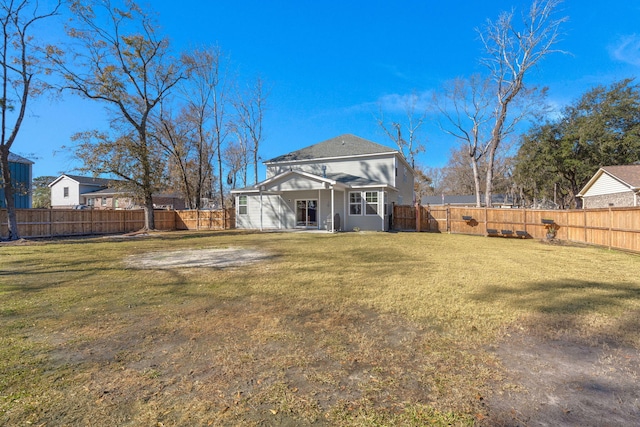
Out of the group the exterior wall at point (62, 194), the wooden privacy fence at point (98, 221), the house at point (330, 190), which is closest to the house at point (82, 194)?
the exterior wall at point (62, 194)

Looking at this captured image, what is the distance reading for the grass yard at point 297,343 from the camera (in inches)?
88.3

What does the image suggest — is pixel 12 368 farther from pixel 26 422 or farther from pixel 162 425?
pixel 162 425

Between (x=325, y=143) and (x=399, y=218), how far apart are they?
8.17 m

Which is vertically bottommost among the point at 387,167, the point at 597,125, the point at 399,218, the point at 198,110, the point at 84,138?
the point at 399,218

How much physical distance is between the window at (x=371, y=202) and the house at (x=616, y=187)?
1324 centimetres

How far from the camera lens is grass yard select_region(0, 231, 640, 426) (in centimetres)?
224

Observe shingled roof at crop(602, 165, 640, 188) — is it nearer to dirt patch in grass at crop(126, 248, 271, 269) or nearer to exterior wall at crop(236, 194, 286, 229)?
exterior wall at crop(236, 194, 286, 229)

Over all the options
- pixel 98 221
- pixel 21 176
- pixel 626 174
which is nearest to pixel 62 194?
pixel 21 176

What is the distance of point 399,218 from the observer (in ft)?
66.1

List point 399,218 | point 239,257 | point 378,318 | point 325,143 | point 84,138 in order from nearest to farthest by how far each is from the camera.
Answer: point 378,318, point 239,257, point 84,138, point 399,218, point 325,143

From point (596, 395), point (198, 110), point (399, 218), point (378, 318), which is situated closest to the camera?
point (596, 395)

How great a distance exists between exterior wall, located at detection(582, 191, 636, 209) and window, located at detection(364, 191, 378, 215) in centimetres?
1546

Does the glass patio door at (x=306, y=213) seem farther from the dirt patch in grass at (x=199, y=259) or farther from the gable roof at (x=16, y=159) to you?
the gable roof at (x=16, y=159)

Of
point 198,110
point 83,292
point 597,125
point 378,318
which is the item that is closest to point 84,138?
point 198,110
